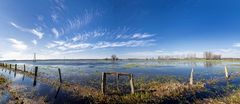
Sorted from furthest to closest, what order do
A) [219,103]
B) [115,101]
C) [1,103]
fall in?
[115,101] < [1,103] < [219,103]

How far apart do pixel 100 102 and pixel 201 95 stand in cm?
942

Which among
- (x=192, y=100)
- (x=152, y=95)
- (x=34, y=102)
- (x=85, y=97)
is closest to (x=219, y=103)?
(x=192, y=100)

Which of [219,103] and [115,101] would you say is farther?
[115,101]

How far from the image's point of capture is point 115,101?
13125 millimetres

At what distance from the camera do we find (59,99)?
46.0ft

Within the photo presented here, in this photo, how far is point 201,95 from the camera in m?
15.1

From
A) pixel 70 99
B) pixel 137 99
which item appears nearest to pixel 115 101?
pixel 137 99

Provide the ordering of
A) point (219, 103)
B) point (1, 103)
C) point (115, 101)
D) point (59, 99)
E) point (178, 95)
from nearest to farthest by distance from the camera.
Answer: point (219, 103)
point (1, 103)
point (115, 101)
point (59, 99)
point (178, 95)

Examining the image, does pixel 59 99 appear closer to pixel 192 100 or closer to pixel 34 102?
pixel 34 102

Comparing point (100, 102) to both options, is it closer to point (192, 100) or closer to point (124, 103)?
point (124, 103)

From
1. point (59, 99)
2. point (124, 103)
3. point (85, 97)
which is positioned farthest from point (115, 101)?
point (59, 99)

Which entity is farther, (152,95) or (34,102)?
(152,95)

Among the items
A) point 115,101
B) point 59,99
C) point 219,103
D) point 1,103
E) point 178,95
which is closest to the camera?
point 219,103

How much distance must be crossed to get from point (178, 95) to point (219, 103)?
3926 mm
